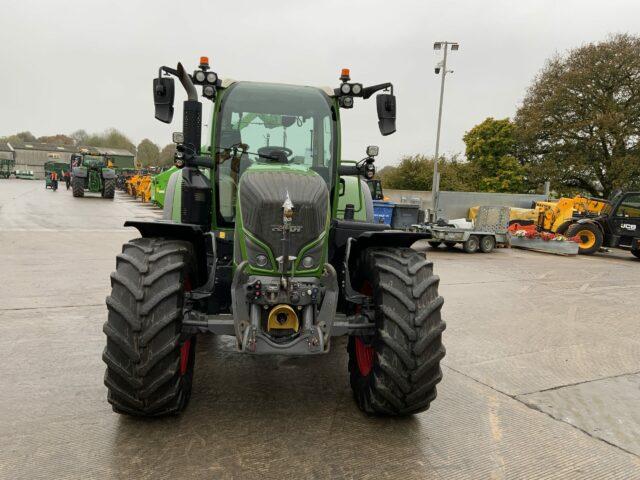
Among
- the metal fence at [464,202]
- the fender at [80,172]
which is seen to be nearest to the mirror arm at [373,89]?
the metal fence at [464,202]

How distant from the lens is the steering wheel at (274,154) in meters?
4.02

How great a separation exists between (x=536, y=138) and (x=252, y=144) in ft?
104

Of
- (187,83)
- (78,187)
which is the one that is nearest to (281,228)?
(187,83)

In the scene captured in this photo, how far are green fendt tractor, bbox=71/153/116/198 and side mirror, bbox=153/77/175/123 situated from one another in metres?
25.2

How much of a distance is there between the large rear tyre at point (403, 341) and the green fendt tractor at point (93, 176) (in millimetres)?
26710

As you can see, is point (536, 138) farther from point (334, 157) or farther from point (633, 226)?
point (334, 157)

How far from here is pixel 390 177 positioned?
128ft

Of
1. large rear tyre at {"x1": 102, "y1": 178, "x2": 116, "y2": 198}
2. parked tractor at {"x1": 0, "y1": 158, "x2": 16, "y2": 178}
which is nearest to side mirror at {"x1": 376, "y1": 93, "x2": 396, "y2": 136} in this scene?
large rear tyre at {"x1": 102, "y1": 178, "x2": 116, "y2": 198}

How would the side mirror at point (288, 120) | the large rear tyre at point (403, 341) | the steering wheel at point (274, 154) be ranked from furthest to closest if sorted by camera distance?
the side mirror at point (288, 120) → the steering wheel at point (274, 154) → the large rear tyre at point (403, 341)

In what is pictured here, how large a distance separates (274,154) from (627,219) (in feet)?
50.5

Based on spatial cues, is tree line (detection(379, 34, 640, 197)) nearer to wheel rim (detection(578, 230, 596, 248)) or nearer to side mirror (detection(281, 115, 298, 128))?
wheel rim (detection(578, 230, 596, 248))

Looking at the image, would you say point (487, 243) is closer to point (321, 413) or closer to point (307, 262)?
point (321, 413)

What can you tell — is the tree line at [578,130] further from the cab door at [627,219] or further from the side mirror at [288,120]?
the side mirror at [288,120]

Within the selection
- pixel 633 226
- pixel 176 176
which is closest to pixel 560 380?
pixel 176 176
